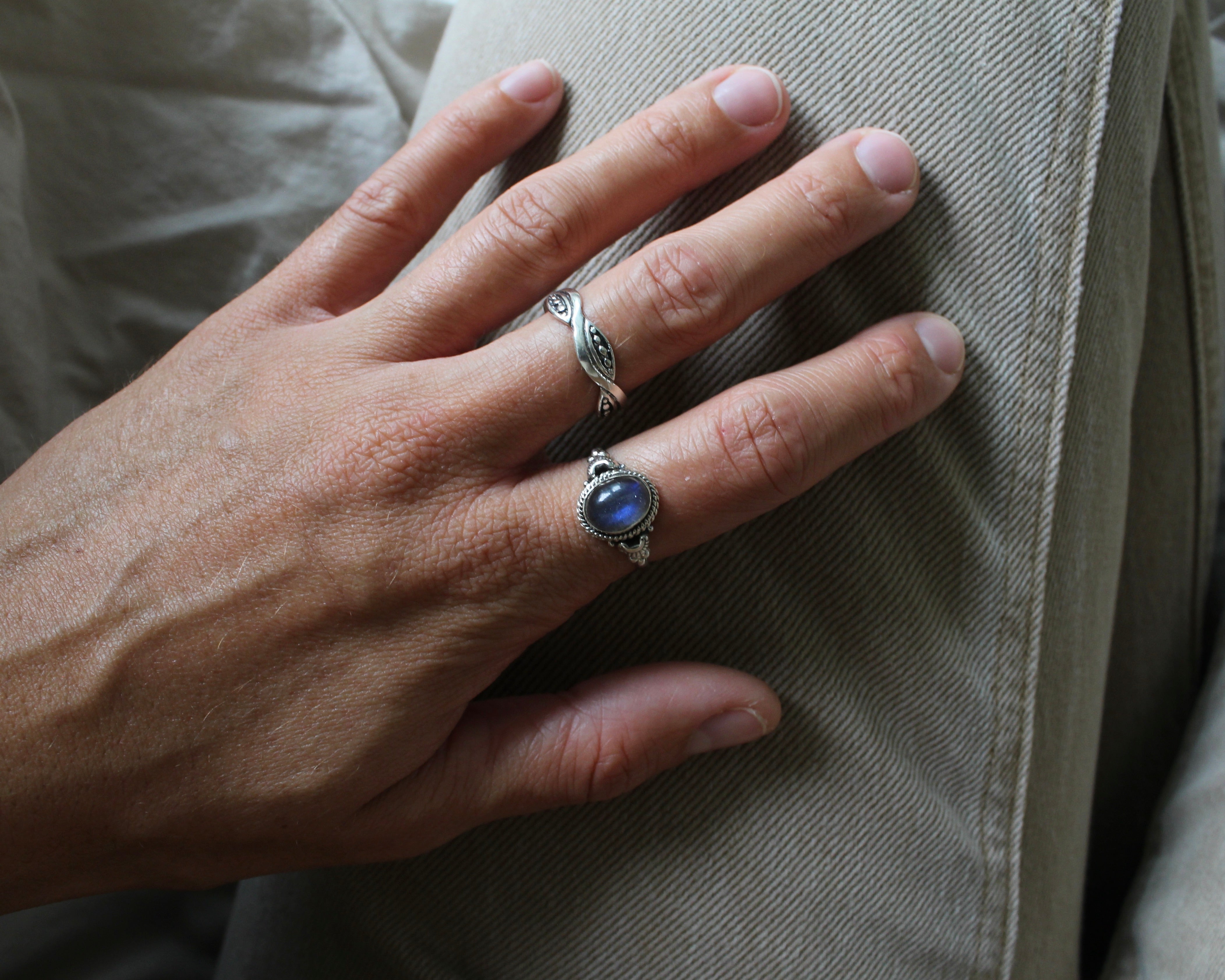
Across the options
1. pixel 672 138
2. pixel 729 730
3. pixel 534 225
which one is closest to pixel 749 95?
pixel 672 138

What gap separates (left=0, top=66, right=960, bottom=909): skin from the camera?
558 millimetres

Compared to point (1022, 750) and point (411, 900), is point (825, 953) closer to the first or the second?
point (1022, 750)

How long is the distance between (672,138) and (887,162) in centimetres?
14

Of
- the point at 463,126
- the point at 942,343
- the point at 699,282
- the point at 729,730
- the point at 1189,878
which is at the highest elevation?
the point at 463,126

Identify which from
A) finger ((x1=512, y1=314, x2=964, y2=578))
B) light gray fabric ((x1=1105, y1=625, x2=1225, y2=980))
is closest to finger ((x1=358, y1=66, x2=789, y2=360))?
finger ((x1=512, y1=314, x2=964, y2=578))

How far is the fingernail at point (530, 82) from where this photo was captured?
638mm

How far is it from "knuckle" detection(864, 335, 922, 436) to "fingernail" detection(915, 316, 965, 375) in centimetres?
2

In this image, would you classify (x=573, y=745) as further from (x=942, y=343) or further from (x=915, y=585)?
(x=942, y=343)

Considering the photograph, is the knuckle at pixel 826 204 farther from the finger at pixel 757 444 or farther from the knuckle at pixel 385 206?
the knuckle at pixel 385 206

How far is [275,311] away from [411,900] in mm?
494

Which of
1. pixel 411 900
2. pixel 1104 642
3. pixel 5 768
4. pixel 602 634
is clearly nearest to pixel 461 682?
pixel 602 634

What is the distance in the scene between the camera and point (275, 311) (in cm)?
70

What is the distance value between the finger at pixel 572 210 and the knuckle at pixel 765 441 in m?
0.17

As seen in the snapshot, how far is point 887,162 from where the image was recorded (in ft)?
1.78
